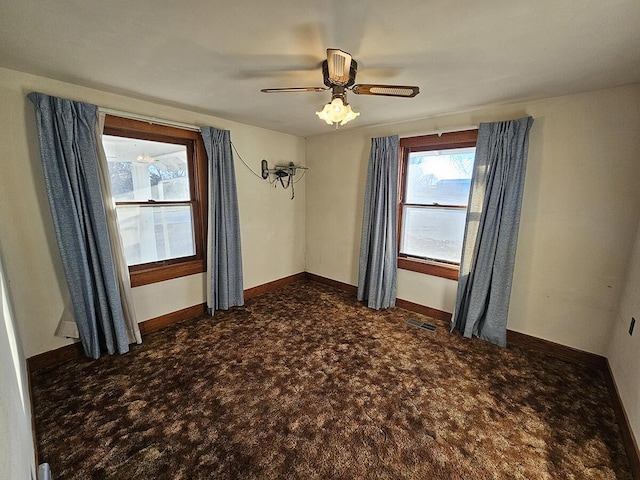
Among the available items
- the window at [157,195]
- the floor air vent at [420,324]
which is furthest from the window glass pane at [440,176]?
the window at [157,195]

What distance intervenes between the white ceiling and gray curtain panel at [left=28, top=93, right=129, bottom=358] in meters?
0.31

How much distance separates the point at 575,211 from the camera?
230 centimetres

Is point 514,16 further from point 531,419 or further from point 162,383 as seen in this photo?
point 162,383

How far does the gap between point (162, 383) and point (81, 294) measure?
1.02 meters

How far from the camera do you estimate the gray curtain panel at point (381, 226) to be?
3191 mm

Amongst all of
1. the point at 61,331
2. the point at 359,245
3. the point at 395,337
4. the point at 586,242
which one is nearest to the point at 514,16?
the point at 586,242

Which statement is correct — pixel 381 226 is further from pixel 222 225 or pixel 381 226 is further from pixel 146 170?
pixel 146 170

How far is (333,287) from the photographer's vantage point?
4176mm

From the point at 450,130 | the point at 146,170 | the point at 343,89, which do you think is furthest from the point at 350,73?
the point at 146,170

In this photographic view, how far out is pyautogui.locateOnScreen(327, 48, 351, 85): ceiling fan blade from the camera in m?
1.39

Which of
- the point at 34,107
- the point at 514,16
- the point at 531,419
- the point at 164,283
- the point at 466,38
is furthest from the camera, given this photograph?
the point at 164,283

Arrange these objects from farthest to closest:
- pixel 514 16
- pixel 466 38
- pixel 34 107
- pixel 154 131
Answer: pixel 154 131, pixel 34 107, pixel 466 38, pixel 514 16

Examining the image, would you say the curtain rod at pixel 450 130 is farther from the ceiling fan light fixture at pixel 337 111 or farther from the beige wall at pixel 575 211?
the ceiling fan light fixture at pixel 337 111

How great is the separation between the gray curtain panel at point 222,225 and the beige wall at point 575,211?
7.86 ft
